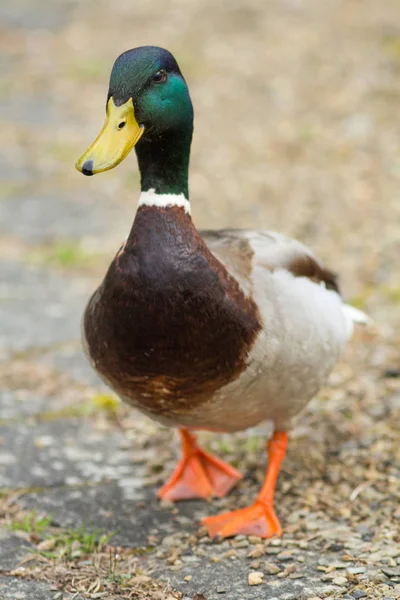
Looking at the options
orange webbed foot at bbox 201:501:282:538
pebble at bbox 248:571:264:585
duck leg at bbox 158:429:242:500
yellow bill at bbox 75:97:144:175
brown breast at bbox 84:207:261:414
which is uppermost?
yellow bill at bbox 75:97:144:175

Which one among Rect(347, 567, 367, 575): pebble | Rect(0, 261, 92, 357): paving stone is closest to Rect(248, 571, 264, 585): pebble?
Rect(347, 567, 367, 575): pebble

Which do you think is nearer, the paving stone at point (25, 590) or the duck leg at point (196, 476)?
the paving stone at point (25, 590)

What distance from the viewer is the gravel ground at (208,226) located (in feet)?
10.2

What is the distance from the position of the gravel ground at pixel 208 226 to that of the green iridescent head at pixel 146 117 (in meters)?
1.32

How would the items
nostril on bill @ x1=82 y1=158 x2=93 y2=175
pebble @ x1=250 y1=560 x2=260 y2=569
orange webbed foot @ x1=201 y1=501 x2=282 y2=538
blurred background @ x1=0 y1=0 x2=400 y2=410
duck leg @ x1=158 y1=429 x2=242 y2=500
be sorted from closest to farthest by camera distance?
1. nostril on bill @ x1=82 y1=158 x2=93 y2=175
2. pebble @ x1=250 y1=560 x2=260 y2=569
3. orange webbed foot @ x1=201 y1=501 x2=282 y2=538
4. duck leg @ x1=158 y1=429 x2=242 y2=500
5. blurred background @ x1=0 y1=0 x2=400 y2=410

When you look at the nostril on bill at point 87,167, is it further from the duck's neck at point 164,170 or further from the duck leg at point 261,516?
the duck leg at point 261,516

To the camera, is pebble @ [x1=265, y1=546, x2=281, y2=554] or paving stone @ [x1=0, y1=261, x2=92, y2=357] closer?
pebble @ [x1=265, y1=546, x2=281, y2=554]

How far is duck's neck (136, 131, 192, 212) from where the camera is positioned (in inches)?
122

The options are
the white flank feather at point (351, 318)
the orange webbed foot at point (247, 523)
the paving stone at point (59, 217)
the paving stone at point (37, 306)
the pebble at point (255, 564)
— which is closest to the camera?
the pebble at point (255, 564)

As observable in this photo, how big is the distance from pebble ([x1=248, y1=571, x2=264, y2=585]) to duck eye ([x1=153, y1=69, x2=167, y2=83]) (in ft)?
5.30

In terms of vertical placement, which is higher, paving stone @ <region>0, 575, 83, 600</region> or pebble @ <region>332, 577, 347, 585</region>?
pebble @ <region>332, 577, 347, 585</region>

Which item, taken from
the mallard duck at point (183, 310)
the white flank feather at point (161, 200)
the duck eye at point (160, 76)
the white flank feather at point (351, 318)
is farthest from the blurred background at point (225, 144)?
Result: the duck eye at point (160, 76)

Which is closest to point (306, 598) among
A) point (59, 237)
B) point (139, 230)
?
point (139, 230)

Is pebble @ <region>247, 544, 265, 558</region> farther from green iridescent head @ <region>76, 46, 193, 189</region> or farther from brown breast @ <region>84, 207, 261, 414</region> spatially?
green iridescent head @ <region>76, 46, 193, 189</region>
